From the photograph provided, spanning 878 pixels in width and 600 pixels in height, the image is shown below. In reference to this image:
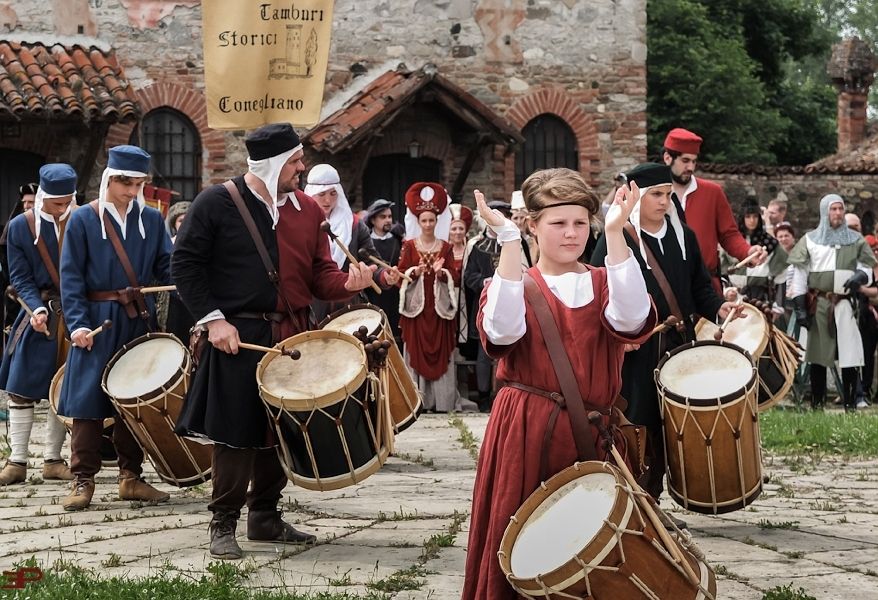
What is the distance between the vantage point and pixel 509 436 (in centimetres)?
472

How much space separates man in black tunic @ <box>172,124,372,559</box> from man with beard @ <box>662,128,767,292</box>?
6.64 ft

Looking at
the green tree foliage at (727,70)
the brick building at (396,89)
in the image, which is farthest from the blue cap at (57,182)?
the green tree foliage at (727,70)

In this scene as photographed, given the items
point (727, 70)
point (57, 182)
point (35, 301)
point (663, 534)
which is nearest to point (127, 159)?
point (57, 182)

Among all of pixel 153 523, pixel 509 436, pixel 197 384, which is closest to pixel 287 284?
pixel 197 384

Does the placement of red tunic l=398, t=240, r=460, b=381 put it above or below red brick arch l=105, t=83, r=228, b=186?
below

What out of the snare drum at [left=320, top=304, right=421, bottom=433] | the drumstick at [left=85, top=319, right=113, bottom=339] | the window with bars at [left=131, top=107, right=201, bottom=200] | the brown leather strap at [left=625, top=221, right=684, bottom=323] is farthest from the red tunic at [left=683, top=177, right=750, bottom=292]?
the window with bars at [left=131, top=107, right=201, bottom=200]

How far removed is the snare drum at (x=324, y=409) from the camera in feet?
20.0

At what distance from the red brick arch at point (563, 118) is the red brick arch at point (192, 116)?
3.40 m

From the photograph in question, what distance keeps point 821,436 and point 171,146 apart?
979cm

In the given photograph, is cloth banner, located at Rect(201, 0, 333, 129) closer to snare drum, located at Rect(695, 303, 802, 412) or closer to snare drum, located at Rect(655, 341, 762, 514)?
snare drum, located at Rect(695, 303, 802, 412)

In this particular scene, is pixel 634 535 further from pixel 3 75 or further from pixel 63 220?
pixel 3 75

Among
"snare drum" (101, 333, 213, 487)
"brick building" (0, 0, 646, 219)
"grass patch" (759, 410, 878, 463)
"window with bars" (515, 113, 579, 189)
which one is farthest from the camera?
"window with bars" (515, 113, 579, 189)

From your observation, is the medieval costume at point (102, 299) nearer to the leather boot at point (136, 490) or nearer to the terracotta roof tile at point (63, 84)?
the leather boot at point (136, 490)

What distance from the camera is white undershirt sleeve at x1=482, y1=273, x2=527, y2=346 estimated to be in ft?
15.0
